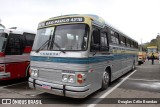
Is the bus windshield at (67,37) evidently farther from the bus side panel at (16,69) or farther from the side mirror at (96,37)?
the bus side panel at (16,69)

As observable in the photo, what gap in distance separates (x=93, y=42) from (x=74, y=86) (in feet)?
5.18

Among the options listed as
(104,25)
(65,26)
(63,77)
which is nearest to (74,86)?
(63,77)

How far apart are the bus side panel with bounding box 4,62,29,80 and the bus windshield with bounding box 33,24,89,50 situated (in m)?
2.93

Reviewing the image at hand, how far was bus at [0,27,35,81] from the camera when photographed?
25.9ft

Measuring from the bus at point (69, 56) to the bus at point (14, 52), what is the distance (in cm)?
240

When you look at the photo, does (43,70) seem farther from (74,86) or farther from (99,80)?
(99,80)

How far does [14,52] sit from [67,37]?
4.04 metres

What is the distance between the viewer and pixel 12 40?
836 cm

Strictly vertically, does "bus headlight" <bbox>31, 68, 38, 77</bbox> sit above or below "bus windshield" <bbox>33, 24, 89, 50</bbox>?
below

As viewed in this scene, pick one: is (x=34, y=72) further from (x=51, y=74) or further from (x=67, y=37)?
(x=67, y=37)

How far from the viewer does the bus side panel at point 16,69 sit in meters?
8.17

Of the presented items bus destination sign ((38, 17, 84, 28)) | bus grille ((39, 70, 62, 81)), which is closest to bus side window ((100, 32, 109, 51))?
bus destination sign ((38, 17, 84, 28))

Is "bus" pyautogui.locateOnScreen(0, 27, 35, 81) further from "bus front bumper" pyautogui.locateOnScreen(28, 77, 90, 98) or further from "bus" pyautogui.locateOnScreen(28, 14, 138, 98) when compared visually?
"bus front bumper" pyautogui.locateOnScreen(28, 77, 90, 98)

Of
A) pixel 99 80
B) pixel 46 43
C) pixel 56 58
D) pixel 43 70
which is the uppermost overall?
pixel 46 43
